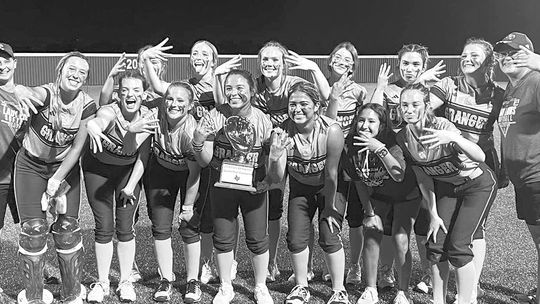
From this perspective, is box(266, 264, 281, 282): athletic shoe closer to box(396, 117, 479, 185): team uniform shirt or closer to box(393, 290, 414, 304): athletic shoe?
box(393, 290, 414, 304): athletic shoe

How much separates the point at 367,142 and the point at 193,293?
62.4 inches

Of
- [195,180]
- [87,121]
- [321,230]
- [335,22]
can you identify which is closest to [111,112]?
[87,121]

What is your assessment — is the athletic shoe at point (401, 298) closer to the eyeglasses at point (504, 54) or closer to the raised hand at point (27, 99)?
the eyeglasses at point (504, 54)

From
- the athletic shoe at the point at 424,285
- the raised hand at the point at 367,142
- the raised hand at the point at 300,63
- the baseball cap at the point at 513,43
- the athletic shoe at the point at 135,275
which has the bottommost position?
the athletic shoe at the point at 135,275

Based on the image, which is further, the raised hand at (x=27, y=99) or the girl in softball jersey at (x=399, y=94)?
the girl in softball jersey at (x=399, y=94)

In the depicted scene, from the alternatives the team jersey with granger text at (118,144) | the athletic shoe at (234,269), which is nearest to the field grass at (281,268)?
the athletic shoe at (234,269)

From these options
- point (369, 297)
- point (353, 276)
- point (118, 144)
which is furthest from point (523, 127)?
point (118, 144)

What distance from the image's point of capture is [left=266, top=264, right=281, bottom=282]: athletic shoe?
14.8ft

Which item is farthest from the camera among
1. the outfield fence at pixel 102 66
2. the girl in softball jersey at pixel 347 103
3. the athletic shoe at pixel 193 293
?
the outfield fence at pixel 102 66

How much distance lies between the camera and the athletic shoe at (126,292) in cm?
406

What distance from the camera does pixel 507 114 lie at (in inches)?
149

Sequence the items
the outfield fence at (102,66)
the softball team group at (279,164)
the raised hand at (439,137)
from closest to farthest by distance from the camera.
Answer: the raised hand at (439,137), the softball team group at (279,164), the outfield fence at (102,66)

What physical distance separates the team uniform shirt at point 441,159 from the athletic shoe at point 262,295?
4.37 ft

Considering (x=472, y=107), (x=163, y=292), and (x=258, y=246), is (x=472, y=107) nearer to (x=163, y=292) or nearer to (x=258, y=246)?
(x=258, y=246)
